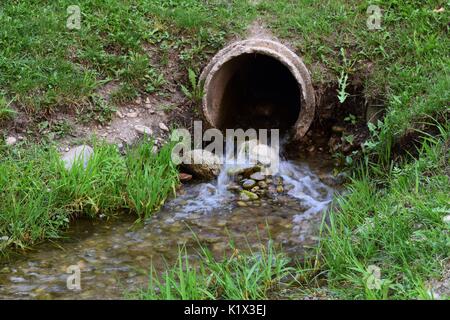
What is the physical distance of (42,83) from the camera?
19.8 feet

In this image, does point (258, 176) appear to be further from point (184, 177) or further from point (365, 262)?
point (365, 262)

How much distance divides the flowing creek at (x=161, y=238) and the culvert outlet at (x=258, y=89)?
91 centimetres

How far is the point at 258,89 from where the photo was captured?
7785 millimetres

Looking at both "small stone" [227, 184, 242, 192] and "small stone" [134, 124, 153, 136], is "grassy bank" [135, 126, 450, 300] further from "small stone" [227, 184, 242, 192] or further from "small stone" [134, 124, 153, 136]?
"small stone" [134, 124, 153, 136]

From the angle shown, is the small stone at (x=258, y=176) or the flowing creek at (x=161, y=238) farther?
the small stone at (x=258, y=176)

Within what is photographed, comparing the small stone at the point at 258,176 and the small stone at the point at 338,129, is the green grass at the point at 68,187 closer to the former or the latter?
the small stone at the point at 258,176

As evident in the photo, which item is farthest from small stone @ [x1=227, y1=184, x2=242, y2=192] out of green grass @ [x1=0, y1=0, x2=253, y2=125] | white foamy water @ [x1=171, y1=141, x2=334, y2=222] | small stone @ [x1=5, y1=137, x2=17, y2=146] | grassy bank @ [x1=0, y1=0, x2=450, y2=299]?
small stone @ [x1=5, y1=137, x2=17, y2=146]

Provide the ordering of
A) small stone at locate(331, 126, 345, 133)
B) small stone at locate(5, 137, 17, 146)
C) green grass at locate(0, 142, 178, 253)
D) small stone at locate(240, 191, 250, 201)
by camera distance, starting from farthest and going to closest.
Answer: small stone at locate(331, 126, 345, 133) → small stone at locate(240, 191, 250, 201) → small stone at locate(5, 137, 17, 146) → green grass at locate(0, 142, 178, 253)

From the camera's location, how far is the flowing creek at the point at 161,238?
4.29m

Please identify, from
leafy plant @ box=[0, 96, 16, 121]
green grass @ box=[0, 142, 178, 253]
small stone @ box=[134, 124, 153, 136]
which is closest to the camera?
green grass @ box=[0, 142, 178, 253]

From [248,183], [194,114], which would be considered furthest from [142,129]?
[248,183]

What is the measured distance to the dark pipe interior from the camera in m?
7.22

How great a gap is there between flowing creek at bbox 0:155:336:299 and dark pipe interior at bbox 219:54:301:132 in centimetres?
122

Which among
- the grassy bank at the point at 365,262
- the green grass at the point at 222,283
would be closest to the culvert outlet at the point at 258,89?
the grassy bank at the point at 365,262
